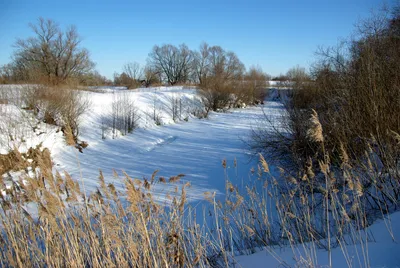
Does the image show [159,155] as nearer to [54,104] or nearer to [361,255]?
[54,104]

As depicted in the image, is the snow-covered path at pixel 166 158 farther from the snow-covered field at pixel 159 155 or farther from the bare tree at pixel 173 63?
the bare tree at pixel 173 63

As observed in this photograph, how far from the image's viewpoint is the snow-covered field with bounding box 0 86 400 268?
268 cm

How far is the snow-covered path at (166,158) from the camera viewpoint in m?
7.52

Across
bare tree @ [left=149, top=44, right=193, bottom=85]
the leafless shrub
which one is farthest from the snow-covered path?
bare tree @ [left=149, top=44, right=193, bottom=85]

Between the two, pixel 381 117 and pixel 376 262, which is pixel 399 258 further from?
pixel 381 117

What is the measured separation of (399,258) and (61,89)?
1275 cm

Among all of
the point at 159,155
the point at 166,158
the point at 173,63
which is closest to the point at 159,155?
the point at 159,155

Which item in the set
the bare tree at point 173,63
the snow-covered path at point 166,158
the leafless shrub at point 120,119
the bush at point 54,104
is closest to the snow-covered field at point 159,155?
the snow-covered path at point 166,158

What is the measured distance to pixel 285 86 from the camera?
1080 centimetres

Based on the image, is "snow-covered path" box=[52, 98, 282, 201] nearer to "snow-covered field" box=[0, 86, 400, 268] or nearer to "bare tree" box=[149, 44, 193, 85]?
"snow-covered field" box=[0, 86, 400, 268]

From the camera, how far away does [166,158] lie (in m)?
10.1

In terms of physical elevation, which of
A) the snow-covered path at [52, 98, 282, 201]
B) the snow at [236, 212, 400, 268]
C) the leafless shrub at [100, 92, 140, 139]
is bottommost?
the snow-covered path at [52, 98, 282, 201]

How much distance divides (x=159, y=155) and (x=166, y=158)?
2.13 feet

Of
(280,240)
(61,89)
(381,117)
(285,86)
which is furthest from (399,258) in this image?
(61,89)
